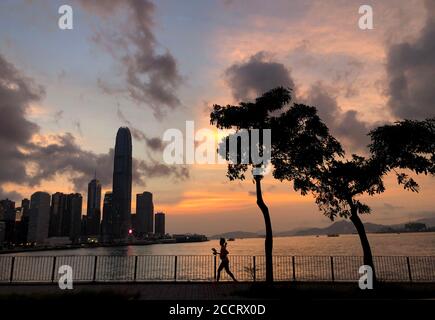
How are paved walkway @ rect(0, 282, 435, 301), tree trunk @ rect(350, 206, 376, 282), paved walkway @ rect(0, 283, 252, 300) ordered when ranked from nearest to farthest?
1. paved walkway @ rect(0, 282, 435, 301)
2. paved walkway @ rect(0, 283, 252, 300)
3. tree trunk @ rect(350, 206, 376, 282)

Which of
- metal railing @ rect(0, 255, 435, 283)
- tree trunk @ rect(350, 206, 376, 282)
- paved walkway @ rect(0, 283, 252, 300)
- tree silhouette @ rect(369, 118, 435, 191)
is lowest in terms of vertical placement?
metal railing @ rect(0, 255, 435, 283)

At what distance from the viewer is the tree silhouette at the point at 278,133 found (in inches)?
770

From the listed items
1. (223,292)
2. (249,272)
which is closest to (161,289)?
(223,292)

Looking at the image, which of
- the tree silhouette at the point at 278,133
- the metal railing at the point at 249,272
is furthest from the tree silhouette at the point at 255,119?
the metal railing at the point at 249,272

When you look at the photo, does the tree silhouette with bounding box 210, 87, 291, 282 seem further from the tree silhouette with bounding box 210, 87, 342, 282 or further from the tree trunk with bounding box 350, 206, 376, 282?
the tree trunk with bounding box 350, 206, 376, 282

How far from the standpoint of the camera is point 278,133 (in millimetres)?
19469

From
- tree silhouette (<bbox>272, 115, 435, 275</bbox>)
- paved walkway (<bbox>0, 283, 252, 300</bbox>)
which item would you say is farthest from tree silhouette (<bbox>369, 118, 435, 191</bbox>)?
paved walkway (<bbox>0, 283, 252, 300</bbox>)

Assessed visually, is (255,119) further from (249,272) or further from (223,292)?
(249,272)

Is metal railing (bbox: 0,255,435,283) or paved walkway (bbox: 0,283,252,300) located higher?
paved walkway (bbox: 0,283,252,300)

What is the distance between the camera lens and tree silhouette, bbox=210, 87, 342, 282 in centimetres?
1955
